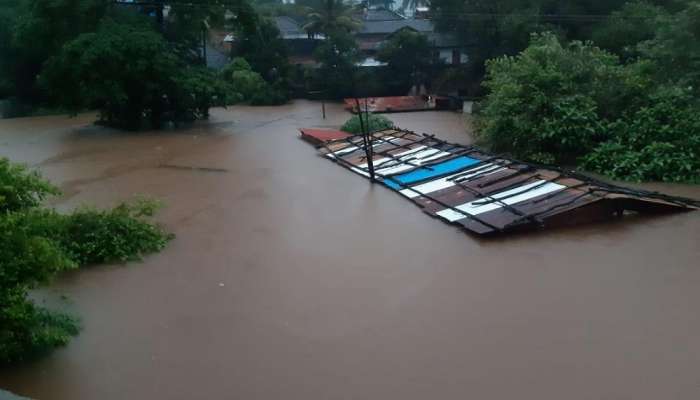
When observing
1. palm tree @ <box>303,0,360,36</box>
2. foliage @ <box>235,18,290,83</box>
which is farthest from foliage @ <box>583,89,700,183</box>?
foliage @ <box>235,18,290,83</box>

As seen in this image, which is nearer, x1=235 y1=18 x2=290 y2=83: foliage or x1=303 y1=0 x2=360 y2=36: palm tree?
x1=235 y1=18 x2=290 y2=83: foliage

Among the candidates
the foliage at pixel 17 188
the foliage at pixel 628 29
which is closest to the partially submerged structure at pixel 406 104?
the foliage at pixel 628 29

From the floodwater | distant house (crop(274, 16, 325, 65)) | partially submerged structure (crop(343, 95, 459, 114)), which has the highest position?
distant house (crop(274, 16, 325, 65))

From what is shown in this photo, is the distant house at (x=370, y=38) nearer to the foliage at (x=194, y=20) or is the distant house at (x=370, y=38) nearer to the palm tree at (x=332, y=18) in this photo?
the palm tree at (x=332, y=18)

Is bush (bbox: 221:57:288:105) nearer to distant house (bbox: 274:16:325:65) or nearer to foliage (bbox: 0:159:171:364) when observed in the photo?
distant house (bbox: 274:16:325:65)

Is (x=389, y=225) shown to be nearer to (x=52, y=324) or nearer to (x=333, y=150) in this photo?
(x=52, y=324)

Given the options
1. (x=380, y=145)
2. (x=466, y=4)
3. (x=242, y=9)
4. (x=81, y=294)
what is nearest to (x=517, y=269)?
(x=81, y=294)

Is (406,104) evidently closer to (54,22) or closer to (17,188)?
(54,22)
